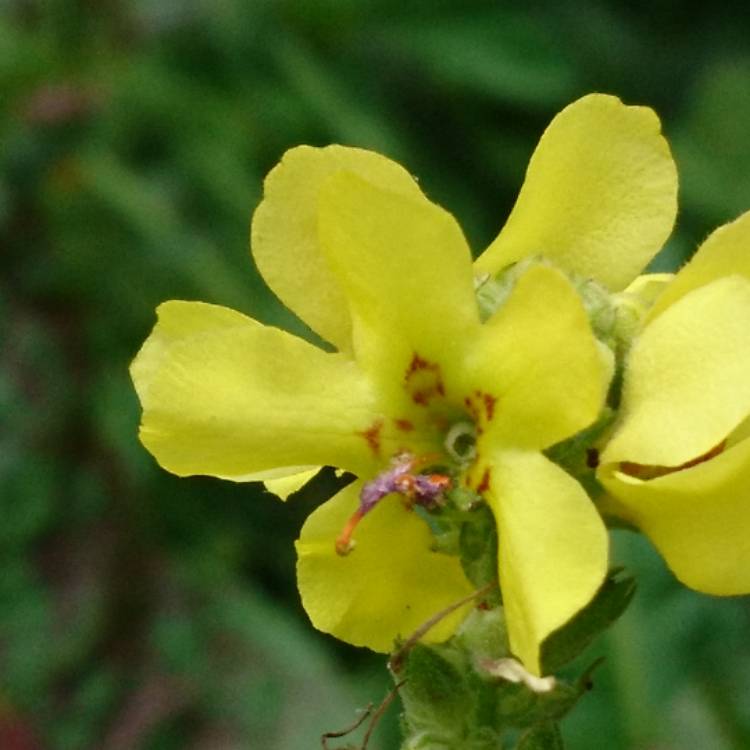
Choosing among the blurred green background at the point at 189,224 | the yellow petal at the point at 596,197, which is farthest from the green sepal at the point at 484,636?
the blurred green background at the point at 189,224

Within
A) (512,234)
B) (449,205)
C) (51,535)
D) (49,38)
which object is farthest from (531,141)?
(512,234)

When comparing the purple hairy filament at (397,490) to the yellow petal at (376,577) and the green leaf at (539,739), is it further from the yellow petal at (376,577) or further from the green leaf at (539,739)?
the green leaf at (539,739)

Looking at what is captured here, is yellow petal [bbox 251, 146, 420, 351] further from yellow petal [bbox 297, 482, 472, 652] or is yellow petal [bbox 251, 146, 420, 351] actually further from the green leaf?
the green leaf

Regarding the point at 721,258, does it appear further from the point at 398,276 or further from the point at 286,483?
the point at 286,483

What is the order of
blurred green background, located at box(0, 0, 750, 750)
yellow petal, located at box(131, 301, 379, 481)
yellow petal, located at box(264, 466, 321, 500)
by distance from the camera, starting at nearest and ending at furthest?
yellow petal, located at box(131, 301, 379, 481) → yellow petal, located at box(264, 466, 321, 500) → blurred green background, located at box(0, 0, 750, 750)

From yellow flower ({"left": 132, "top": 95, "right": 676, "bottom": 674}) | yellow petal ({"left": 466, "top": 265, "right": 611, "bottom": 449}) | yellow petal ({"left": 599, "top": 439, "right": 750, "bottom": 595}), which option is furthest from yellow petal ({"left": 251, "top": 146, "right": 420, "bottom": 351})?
yellow petal ({"left": 599, "top": 439, "right": 750, "bottom": 595})

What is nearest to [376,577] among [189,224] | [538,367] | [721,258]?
[538,367]

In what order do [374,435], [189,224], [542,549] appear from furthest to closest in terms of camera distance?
[189,224] < [374,435] < [542,549]
